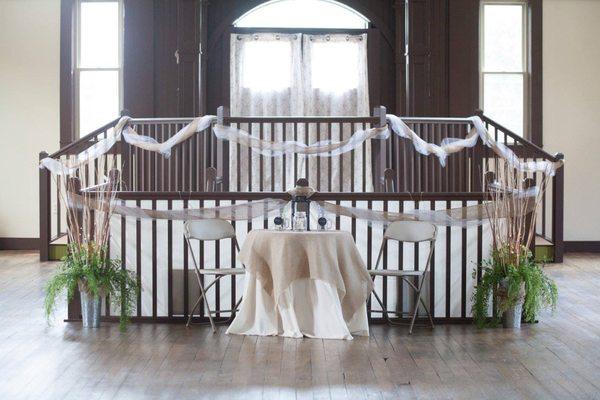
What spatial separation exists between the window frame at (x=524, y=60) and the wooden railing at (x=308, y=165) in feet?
1.43

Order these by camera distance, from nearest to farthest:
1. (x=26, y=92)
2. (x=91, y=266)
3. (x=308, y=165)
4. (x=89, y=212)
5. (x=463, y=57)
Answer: (x=91, y=266)
(x=89, y=212)
(x=308, y=165)
(x=463, y=57)
(x=26, y=92)

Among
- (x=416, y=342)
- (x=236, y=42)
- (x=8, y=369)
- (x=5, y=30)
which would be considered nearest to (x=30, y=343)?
(x=8, y=369)

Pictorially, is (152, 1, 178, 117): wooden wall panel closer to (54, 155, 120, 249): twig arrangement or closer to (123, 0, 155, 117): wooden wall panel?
(123, 0, 155, 117): wooden wall panel

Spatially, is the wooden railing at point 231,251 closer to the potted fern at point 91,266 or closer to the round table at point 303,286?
the potted fern at point 91,266

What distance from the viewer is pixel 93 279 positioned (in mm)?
6629

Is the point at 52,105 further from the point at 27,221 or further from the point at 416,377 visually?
the point at 416,377

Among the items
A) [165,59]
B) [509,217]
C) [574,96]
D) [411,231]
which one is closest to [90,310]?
[411,231]

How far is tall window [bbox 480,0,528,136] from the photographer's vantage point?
38.6ft

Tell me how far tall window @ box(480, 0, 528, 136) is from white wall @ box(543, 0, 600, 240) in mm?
399

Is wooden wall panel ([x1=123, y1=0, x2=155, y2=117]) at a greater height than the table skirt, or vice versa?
wooden wall panel ([x1=123, y1=0, x2=155, y2=117])

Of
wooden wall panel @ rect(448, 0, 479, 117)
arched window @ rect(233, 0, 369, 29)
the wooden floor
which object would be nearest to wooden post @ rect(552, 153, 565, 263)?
wooden wall panel @ rect(448, 0, 479, 117)

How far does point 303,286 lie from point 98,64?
6.42 metres

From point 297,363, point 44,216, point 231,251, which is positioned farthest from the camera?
point 44,216

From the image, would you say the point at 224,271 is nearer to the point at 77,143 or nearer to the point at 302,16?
the point at 77,143
